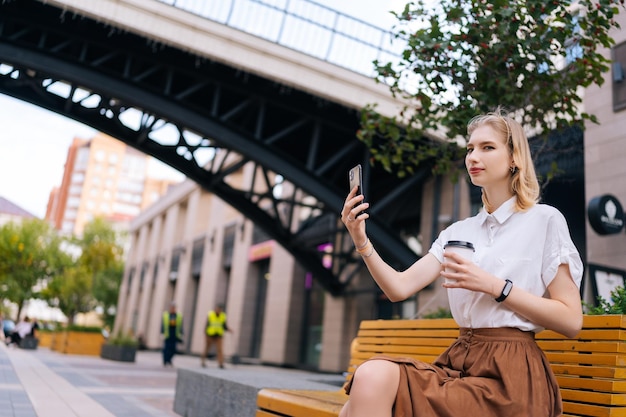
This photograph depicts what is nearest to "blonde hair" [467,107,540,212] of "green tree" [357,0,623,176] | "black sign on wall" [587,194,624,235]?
"green tree" [357,0,623,176]

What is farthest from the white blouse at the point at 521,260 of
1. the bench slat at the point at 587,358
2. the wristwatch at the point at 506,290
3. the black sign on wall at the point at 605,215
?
the black sign on wall at the point at 605,215

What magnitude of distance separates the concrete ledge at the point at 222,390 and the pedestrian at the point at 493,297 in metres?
2.80

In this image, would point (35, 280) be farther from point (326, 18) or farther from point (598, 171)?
point (598, 171)

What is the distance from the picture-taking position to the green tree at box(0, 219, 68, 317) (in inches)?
1737

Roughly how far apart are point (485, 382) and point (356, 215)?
709 millimetres

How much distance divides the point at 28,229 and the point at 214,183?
126 feet

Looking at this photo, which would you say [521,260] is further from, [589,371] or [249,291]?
Answer: [249,291]

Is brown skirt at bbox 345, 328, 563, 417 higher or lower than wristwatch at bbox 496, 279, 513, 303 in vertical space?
lower

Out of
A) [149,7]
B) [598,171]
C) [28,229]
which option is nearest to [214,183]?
[149,7]

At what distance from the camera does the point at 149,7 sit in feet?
36.0

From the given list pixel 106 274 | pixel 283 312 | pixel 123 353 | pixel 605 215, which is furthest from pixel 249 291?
pixel 106 274

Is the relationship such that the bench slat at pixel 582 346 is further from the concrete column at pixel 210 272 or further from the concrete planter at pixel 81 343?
the concrete column at pixel 210 272

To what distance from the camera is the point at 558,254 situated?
2006mm

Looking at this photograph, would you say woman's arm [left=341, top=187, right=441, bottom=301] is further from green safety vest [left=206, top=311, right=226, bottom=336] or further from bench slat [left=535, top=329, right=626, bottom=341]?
green safety vest [left=206, top=311, right=226, bottom=336]
